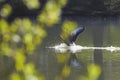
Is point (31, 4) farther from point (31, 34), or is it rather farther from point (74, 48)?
point (74, 48)

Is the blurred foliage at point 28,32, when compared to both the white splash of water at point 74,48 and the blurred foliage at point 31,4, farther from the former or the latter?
the white splash of water at point 74,48

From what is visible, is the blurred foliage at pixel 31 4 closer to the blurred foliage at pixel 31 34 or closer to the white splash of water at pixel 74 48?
the blurred foliage at pixel 31 34

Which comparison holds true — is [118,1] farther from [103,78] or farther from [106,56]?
[103,78]

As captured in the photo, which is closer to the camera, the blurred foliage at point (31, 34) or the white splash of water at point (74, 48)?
the blurred foliage at point (31, 34)

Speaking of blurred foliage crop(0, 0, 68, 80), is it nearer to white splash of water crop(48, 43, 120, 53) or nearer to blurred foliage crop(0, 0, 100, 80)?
blurred foliage crop(0, 0, 100, 80)

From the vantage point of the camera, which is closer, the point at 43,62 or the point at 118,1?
the point at 43,62

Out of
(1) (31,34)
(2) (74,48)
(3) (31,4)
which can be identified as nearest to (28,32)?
(1) (31,34)

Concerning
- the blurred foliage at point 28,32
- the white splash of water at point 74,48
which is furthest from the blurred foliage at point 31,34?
the white splash of water at point 74,48

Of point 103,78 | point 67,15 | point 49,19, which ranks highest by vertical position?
point 67,15

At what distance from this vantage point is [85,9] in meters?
33.8

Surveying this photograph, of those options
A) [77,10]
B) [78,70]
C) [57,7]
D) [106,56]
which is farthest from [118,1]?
[57,7]

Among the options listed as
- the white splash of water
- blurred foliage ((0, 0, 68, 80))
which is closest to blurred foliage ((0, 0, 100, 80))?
blurred foliage ((0, 0, 68, 80))

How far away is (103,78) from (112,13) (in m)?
22.4

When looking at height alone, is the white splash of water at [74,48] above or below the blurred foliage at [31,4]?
below
